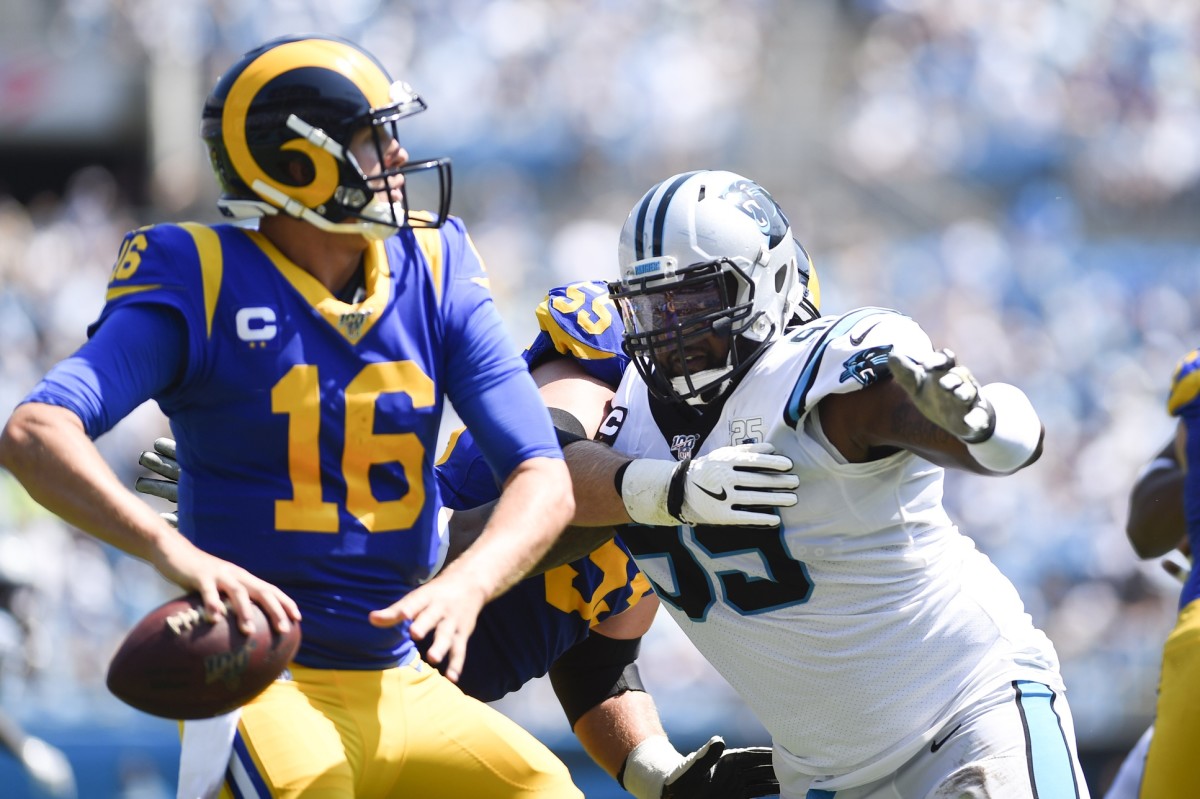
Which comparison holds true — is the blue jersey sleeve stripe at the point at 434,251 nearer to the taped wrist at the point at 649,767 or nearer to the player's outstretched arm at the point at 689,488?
the player's outstretched arm at the point at 689,488

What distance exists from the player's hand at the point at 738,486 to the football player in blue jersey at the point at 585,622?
0.66 metres

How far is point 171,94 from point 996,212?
6.87 meters

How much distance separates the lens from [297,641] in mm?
2502

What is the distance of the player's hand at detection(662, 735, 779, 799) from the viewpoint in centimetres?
400

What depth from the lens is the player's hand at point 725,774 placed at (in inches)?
157

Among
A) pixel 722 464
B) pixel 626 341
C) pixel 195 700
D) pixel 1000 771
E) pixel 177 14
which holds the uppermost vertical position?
pixel 177 14

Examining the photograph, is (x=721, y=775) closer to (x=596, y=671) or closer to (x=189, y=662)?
(x=596, y=671)

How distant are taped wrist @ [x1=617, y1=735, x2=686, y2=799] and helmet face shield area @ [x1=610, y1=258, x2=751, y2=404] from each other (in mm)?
1243

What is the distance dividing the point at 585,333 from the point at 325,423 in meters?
1.39

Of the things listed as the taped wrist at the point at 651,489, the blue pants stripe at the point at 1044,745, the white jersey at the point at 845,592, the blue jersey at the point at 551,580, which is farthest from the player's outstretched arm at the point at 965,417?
the blue jersey at the point at 551,580

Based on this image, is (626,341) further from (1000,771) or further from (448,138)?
(448,138)

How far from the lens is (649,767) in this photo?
423 cm

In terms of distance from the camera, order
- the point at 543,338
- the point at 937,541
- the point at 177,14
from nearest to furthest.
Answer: the point at 937,541
the point at 543,338
the point at 177,14

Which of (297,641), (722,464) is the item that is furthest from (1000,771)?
(297,641)
